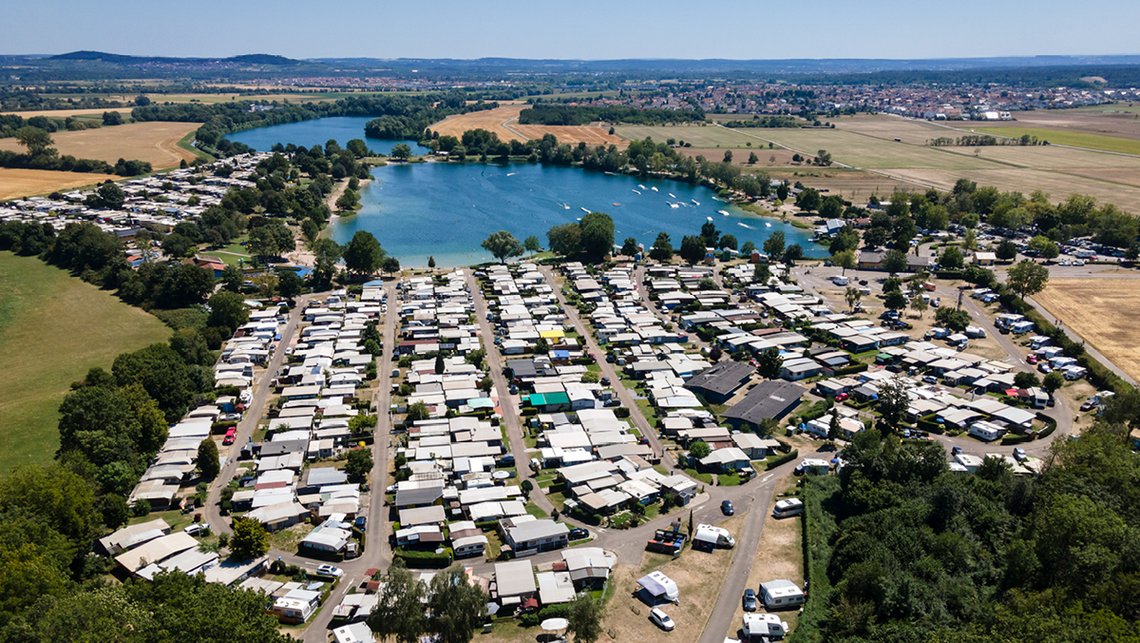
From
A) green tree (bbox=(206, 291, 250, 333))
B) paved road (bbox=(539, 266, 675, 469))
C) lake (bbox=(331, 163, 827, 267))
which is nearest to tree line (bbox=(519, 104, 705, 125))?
lake (bbox=(331, 163, 827, 267))

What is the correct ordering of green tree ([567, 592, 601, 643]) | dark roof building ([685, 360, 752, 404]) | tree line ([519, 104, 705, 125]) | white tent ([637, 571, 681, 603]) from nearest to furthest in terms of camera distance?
1. green tree ([567, 592, 601, 643])
2. white tent ([637, 571, 681, 603])
3. dark roof building ([685, 360, 752, 404])
4. tree line ([519, 104, 705, 125])

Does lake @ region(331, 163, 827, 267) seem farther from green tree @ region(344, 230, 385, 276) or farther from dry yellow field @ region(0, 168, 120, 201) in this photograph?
dry yellow field @ region(0, 168, 120, 201)

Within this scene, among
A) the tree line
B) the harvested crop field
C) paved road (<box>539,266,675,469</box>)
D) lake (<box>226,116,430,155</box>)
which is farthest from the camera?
the tree line

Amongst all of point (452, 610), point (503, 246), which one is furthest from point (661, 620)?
point (503, 246)

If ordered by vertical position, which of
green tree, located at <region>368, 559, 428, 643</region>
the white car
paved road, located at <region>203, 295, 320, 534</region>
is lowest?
the white car

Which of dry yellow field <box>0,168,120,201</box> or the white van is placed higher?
dry yellow field <box>0,168,120,201</box>

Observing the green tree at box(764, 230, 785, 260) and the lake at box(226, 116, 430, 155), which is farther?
the lake at box(226, 116, 430, 155)

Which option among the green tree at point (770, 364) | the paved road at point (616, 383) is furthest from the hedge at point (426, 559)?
the green tree at point (770, 364)
